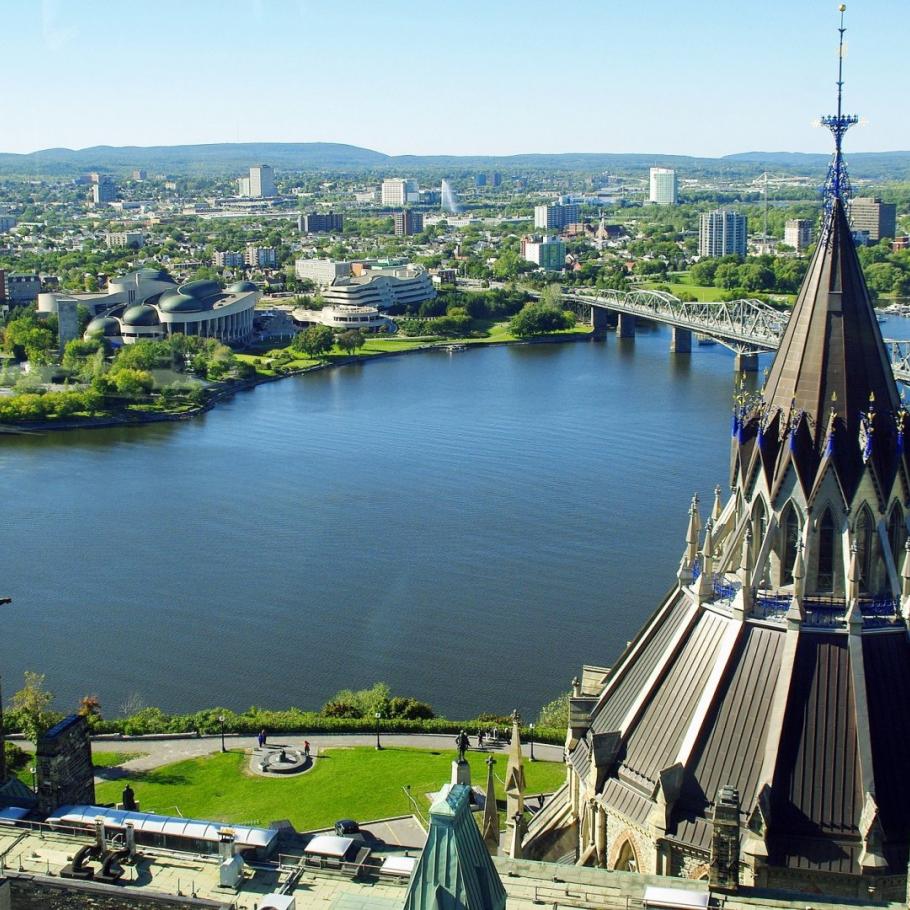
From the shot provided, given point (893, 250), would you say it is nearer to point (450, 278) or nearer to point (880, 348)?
point (450, 278)

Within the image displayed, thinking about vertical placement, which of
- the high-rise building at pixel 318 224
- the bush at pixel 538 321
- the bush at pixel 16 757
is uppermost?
the high-rise building at pixel 318 224

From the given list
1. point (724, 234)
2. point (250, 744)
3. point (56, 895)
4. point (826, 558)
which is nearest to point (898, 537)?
point (826, 558)

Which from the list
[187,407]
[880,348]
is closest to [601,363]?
[187,407]

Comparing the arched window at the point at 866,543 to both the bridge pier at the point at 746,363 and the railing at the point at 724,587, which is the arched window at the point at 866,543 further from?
the bridge pier at the point at 746,363

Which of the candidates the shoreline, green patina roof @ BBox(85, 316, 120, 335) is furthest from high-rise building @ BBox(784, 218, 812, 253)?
green patina roof @ BBox(85, 316, 120, 335)

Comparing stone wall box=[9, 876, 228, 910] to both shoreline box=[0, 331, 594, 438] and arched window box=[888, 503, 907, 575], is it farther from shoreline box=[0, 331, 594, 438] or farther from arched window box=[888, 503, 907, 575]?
shoreline box=[0, 331, 594, 438]

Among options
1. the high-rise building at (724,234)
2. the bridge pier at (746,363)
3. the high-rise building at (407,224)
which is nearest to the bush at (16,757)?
the bridge pier at (746,363)
